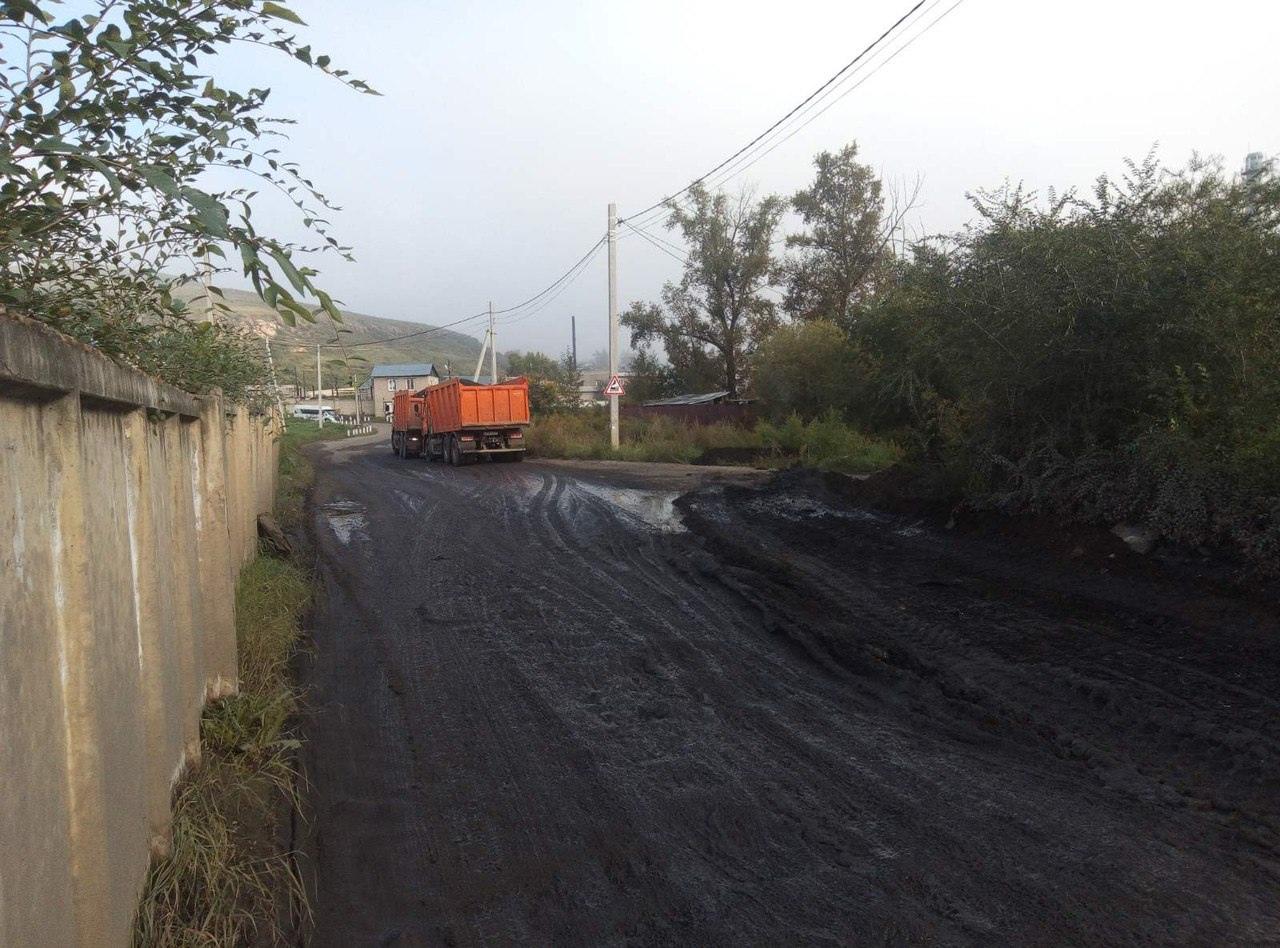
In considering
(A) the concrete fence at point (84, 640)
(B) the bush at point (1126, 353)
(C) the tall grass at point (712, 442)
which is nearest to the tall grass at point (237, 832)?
(A) the concrete fence at point (84, 640)

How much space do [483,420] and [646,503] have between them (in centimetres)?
1531

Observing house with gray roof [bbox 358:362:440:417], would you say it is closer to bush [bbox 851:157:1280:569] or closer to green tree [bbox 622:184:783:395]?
green tree [bbox 622:184:783:395]

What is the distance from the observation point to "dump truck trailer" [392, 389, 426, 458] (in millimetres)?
38469

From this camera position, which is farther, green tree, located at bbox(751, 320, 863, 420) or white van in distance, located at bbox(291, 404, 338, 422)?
white van in distance, located at bbox(291, 404, 338, 422)

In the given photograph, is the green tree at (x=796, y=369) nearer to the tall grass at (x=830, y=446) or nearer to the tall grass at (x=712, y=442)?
the tall grass at (x=712, y=442)

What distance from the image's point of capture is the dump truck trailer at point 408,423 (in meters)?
38.5

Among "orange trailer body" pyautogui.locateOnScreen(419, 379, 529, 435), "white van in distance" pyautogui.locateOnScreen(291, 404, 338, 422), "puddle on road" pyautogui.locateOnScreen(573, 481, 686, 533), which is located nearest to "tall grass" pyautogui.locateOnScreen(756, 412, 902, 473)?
Answer: "puddle on road" pyautogui.locateOnScreen(573, 481, 686, 533)

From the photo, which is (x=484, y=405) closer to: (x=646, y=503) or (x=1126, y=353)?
(x=646, y=503)

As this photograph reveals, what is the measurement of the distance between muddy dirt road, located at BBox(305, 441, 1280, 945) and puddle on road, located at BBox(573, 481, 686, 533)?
4.09 meters

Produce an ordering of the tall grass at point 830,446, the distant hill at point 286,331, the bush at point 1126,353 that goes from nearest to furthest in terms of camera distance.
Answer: the distant hill at point 286,331 < the bush at point 1126,353 < the tall grass at point 830,446

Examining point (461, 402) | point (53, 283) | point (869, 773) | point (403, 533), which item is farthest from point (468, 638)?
point (461, 402)

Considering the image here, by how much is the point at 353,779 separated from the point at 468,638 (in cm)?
300

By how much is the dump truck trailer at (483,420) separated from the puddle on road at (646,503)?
33.8 feet

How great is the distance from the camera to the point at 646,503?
17578mm
